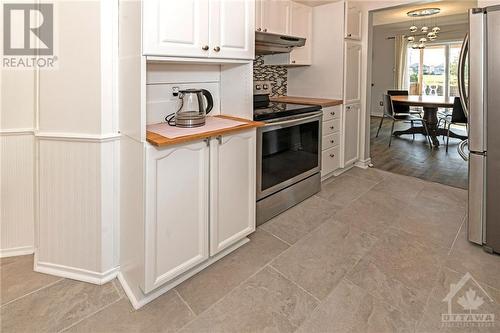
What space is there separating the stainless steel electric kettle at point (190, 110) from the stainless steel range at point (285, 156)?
54 cm

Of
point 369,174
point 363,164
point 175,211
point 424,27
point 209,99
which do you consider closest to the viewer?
point 175,211

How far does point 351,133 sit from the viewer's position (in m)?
4.07

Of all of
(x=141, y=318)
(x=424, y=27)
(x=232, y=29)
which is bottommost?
A: (x=141, y=318)

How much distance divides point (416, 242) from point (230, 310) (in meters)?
1.51

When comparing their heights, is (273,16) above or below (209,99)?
above

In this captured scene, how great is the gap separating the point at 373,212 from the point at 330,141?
3.59ft

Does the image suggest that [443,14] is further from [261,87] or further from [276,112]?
[276,112]

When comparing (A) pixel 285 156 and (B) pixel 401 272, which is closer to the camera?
(B) pixel 401 272

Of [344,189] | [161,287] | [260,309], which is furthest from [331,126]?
[161,287]

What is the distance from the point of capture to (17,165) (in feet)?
6.81

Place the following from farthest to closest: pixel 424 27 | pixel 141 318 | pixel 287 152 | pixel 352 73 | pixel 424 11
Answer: pixel 424 27 → pixel 424 11 → pixel 352 73 → pixel 287 152 → pixel 141 318

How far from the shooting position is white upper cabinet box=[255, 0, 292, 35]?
126 inches

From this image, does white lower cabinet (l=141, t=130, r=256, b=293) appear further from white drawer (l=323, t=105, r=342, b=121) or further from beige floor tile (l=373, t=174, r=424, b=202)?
beige floor tile (l=373, t=174, r=424, b=202)

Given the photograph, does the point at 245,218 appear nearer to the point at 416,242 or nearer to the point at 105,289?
the point at 105,289
